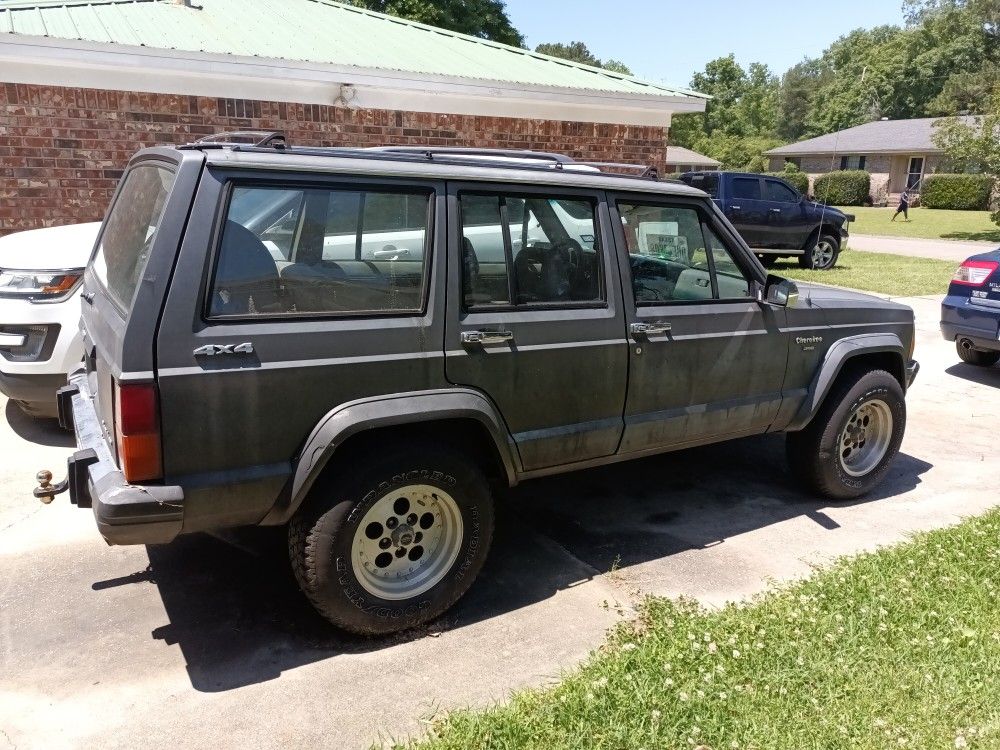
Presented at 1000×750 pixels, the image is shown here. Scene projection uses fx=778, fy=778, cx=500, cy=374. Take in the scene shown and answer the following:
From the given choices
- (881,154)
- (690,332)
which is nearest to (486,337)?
→ (690,332)

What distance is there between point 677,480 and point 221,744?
11.0 feet

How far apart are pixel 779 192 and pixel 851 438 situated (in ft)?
41.1

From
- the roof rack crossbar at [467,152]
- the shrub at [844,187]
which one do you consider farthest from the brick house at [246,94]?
the shrub at [844,187]

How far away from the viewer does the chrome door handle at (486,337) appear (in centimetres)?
333

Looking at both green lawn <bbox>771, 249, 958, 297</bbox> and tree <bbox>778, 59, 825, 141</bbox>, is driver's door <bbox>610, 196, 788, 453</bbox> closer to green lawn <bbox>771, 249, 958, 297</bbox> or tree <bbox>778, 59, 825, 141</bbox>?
green lawn <bbox>771, 249, 958, 297</bbox>

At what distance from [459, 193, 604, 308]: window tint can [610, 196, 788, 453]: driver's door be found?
201 millimetres

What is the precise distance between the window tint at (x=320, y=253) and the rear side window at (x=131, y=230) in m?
0.29

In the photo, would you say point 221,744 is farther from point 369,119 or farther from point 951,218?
point 951,218

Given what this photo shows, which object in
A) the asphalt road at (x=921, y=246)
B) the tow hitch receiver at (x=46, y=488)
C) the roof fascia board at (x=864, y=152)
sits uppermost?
the roof fascia board at (x=864, y=152)

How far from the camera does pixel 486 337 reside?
337cm

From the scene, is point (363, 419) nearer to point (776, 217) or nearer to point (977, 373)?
point (977, 373)

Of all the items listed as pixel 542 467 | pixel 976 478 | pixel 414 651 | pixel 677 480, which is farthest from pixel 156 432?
pixel 976 478

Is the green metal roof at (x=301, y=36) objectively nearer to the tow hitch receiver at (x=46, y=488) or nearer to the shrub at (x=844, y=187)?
the tow hitch receiver at (x=46, y=488)

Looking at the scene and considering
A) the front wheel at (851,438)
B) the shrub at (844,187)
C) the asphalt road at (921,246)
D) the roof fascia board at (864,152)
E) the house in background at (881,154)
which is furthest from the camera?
the house in background at (881,154)
